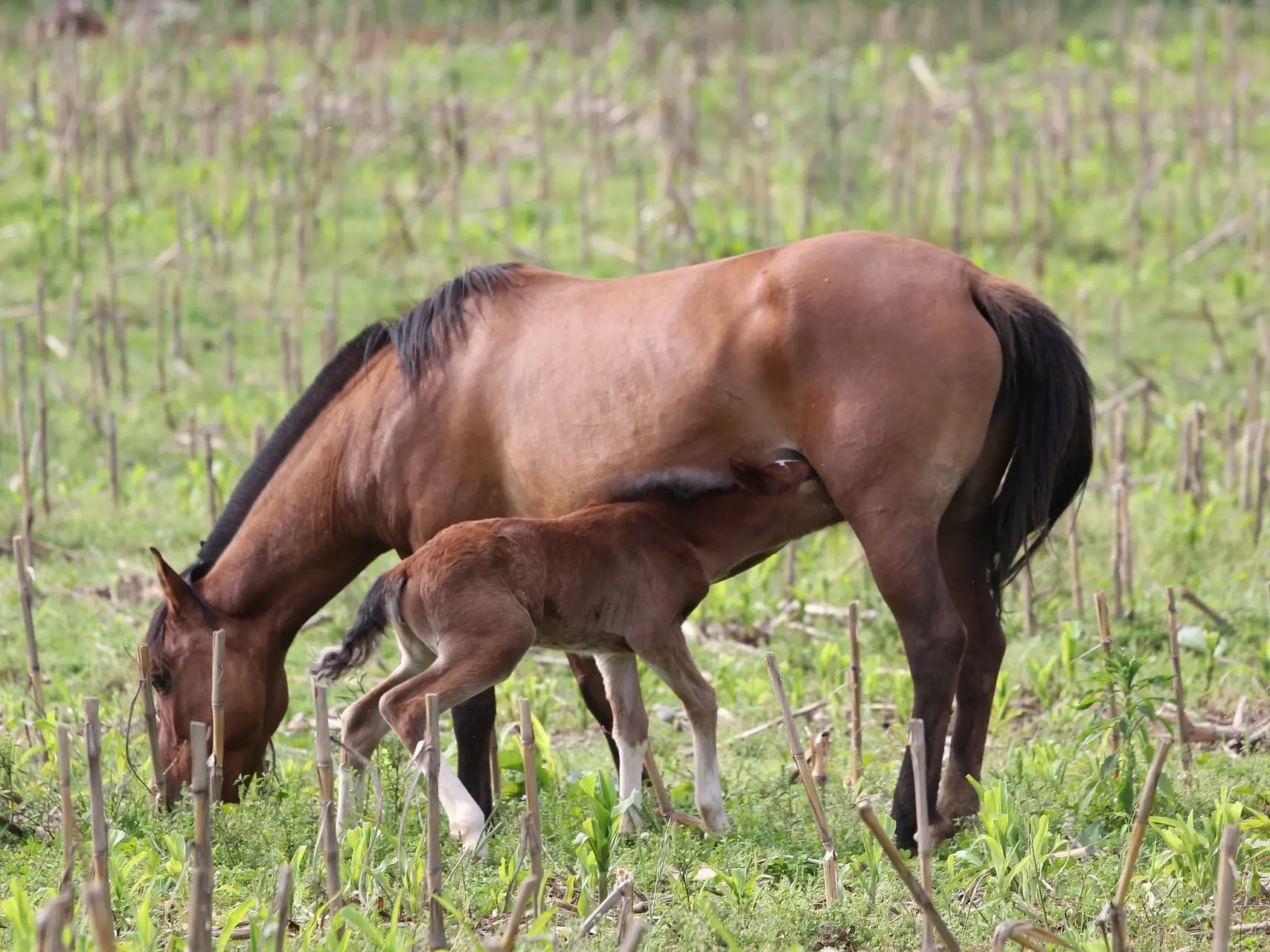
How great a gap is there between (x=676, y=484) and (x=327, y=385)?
1.49m

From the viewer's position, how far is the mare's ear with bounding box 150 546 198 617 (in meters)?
5.78

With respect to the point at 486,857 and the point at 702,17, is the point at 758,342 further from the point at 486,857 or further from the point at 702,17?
the point at 702,17

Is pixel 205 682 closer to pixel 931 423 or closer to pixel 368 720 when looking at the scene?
pixel 368 720

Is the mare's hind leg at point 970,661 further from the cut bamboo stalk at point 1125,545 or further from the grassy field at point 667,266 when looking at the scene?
the cut bamboo stalk at point 1125,545

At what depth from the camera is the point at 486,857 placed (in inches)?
191

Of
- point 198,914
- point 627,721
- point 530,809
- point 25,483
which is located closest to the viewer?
point 198,914

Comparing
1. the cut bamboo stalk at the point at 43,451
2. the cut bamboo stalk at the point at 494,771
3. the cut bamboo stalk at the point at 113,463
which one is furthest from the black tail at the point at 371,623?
the cut bamboo stalk at the point at 113,463

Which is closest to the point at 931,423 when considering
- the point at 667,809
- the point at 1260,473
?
the point at 667,809

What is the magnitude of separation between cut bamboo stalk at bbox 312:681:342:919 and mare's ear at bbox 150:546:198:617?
1738mm

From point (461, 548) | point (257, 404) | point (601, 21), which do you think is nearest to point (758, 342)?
point (461, 548)

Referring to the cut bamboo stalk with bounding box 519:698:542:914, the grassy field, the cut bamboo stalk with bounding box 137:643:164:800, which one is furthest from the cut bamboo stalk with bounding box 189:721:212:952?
the cut bamboo stalk with bounding box 137:643:164:800

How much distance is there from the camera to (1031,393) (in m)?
5.29

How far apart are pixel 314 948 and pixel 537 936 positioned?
53 centimetres

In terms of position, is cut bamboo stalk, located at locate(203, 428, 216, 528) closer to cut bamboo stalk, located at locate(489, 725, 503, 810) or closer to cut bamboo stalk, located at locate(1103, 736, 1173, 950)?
cut bamboo stalk, located at locate(489, 725, 503, 810)
